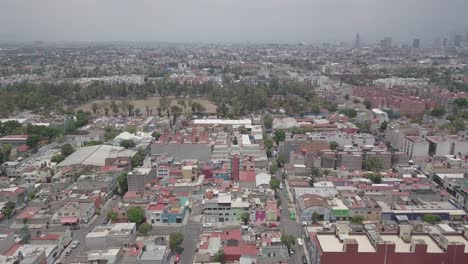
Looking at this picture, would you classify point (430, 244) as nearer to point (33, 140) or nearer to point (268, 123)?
point (268, 123)

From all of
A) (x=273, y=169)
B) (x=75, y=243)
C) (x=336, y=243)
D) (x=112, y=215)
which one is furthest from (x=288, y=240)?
(x=273, y=169)

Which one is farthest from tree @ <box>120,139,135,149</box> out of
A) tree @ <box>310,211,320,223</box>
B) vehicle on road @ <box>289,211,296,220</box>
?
tree @ <box>310,211,320,223</box>

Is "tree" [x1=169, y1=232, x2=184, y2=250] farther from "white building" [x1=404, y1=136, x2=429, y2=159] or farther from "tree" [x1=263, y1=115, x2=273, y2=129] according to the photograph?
"tree" [x1=263, y1=115, x2=273, y2=129]

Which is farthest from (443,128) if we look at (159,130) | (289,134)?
(159,130)

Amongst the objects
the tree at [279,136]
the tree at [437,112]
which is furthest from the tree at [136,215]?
the tree at [437,112]

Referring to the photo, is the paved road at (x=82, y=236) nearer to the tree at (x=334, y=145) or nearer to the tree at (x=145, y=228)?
the tree at (x=145, y=228)

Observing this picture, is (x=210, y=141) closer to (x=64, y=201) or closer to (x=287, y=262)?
(x=64, y=201)
